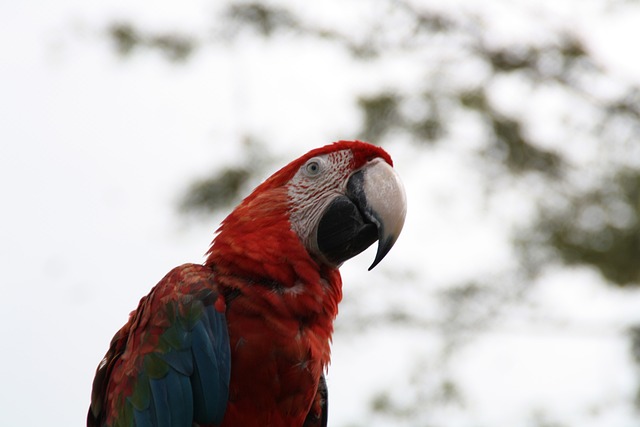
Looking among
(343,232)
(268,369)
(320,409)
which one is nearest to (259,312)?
(268,369)

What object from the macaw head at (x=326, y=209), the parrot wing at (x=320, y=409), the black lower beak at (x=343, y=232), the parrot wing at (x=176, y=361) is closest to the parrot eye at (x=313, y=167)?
the macaw head at (x=326, y=209)

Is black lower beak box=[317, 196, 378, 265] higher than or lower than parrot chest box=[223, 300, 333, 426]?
higher

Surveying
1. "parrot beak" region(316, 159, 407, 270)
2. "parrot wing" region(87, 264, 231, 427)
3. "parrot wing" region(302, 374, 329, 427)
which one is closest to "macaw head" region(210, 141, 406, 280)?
"parrot beak" region(316, 159, 407, 270)

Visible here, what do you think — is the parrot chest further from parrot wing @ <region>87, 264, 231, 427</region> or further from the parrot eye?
the parrot eye

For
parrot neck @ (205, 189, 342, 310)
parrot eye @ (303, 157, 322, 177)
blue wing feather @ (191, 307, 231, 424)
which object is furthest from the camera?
parrot eye @ (303, 157, 322, 177)

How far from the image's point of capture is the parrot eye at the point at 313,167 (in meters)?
2.12

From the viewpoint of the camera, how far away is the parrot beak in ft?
6.47

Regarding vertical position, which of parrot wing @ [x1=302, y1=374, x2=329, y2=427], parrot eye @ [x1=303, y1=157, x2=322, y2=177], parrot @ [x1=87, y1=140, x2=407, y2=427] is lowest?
parrot wing @ [x1=302, y1=374, x2=329, y2=427]

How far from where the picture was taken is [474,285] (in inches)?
224

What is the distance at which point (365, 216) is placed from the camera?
201 centimetres

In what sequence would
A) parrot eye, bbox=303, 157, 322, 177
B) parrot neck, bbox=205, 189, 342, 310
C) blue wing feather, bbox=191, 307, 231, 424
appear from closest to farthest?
blue wing feather, bbox=191, 307, 231, 424 → parrot neck, bbox=205, 189, 342, 310 → parrot eye, bbox=303, 157, 322, 177

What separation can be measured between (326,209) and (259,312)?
318 millimetres

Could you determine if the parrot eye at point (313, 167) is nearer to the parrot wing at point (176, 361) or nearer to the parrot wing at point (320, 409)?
the parrot wing at point (176, 361)

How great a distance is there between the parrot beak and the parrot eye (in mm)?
101
